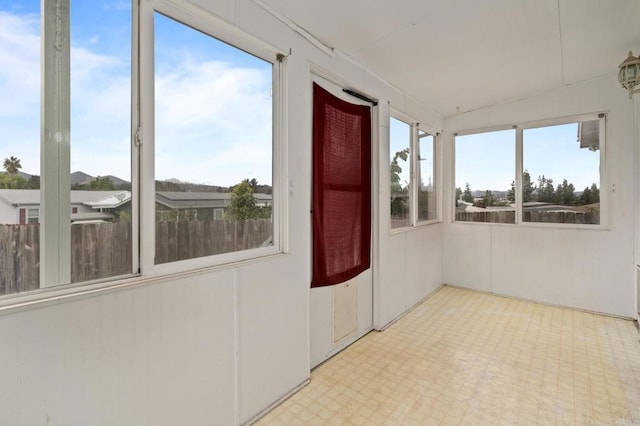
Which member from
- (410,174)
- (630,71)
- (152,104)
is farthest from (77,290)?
(630,71)

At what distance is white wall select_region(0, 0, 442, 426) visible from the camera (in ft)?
3.40

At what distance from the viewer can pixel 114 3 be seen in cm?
125

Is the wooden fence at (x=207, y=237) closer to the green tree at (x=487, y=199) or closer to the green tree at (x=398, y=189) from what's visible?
the green tree at (x=398, y=189)

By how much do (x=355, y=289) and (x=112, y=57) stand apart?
7.61 ft

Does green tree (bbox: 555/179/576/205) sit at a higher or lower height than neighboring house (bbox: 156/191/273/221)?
higher

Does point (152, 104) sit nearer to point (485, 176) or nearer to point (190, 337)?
point (190, 337)

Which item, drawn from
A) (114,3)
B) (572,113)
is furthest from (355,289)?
(572,113)

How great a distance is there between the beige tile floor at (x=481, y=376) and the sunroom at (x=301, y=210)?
0.02 meters

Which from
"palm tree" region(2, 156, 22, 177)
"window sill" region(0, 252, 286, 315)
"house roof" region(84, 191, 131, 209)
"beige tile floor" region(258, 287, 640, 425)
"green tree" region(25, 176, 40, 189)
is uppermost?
"palm tree" region(2, 156, 22, 177)

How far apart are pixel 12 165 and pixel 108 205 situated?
31 centimetres

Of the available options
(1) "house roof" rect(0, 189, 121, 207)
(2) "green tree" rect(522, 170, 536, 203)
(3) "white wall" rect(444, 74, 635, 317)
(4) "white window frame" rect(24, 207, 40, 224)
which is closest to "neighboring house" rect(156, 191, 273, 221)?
(1) "house roof" rect(0, 189, 121, 207)

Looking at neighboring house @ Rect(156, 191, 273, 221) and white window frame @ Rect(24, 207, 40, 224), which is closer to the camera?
white window frame @ Rect(24, 207, 40, 224)

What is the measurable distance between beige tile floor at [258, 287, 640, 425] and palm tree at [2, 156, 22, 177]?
5.51 feet

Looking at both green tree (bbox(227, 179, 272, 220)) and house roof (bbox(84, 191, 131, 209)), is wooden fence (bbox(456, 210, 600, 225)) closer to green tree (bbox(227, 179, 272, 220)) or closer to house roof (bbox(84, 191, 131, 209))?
green tree (bbox(227, 179, 272, 220))
